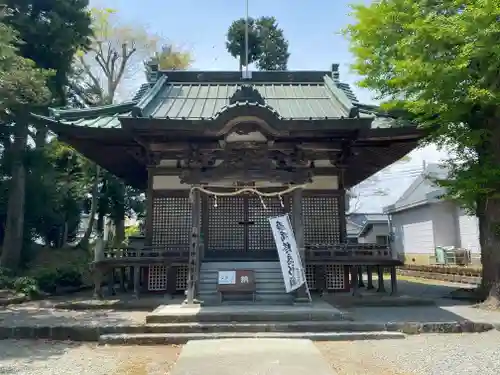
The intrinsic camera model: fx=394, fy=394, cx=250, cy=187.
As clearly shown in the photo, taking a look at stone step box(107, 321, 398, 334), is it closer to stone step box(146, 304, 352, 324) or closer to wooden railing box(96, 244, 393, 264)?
stone step box(146, 304, 352, 324)

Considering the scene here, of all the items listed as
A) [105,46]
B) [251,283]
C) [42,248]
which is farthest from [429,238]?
[105,46]

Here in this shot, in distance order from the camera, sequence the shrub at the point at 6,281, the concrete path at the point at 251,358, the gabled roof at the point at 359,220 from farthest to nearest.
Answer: the gabled roof at the point at 359,220 → the shrub at the point at 6,281 → the concrete path at the point at 251,358

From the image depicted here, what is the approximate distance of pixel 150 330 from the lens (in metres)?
7.15

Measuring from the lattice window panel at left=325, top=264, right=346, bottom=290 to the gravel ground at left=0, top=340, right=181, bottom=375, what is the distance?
212 inches

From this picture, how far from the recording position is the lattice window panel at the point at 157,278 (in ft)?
35.4

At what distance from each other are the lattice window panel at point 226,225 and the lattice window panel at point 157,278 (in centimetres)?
140

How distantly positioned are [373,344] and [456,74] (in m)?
5.98

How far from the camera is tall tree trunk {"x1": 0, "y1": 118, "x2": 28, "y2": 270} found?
15.4 metres

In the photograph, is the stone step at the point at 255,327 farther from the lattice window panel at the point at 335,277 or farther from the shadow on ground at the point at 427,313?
the lattice window panel at the point at 335,277

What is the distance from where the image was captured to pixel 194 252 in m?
8.98

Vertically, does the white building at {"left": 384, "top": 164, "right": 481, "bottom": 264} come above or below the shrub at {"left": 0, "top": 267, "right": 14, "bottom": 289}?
above

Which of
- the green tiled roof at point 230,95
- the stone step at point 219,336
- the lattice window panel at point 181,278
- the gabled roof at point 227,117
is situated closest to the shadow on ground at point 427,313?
the stone step at point 219,336

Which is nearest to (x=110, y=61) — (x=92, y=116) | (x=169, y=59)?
(x=169, y=59)

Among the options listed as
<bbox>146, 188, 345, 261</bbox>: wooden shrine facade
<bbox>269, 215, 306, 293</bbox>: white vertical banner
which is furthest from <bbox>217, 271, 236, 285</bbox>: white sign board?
<bbox>146, 188, 345, 261</bbox>: wooden shrine facade
